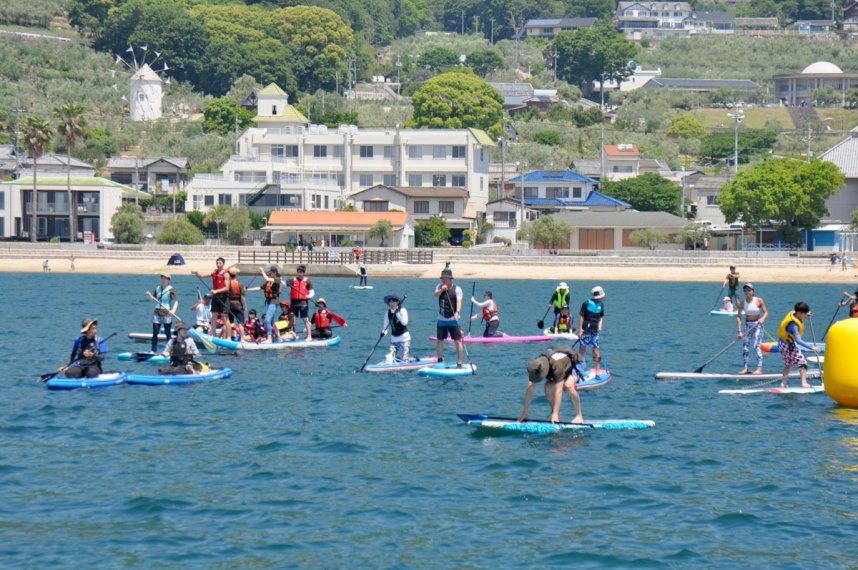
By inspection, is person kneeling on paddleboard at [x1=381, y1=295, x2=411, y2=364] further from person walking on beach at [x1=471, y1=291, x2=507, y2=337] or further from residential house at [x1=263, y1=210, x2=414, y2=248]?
residential house at [x1=263, y1=210, x2=414, y2=248]

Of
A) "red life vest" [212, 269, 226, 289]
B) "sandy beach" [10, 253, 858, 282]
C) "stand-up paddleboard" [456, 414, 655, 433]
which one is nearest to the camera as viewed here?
"stand-up paddleboard" [456, 414, 655, 433]

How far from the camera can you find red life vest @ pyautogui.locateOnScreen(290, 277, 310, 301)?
118 ft

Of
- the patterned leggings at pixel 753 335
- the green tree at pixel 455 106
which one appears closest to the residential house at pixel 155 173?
the green tree at pixel 455 106

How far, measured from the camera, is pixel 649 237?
92.9 metres

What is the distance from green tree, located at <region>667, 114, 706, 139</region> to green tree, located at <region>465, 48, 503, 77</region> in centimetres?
4739

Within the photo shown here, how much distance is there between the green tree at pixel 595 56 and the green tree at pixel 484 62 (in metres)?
11.5

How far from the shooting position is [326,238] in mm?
94125

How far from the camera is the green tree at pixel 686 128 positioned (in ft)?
495

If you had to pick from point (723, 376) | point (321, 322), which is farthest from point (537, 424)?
point (321, 322)

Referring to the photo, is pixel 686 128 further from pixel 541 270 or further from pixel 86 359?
pixel 86 359

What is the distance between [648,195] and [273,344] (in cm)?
7743

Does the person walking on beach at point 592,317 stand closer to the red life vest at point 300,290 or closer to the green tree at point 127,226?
the red life vest at point 300,290

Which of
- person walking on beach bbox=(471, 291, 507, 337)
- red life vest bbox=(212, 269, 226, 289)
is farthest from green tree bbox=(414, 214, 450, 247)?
red life vest bbox=(212, 269, 226, 289)

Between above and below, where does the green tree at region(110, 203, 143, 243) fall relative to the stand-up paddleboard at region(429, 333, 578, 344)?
above
